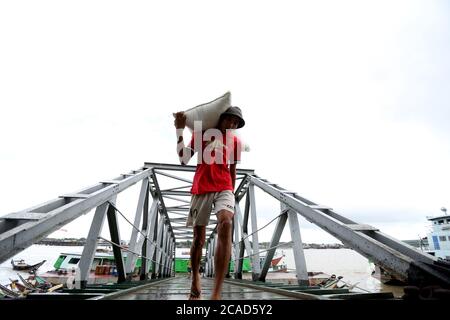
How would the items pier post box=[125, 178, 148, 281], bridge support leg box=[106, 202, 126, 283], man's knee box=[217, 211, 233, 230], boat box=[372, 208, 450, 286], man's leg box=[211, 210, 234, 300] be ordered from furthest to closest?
1. boat box=[372, 208, 450, 286]
2. pier post box=[125, 178, 148, 281]
3. bridge support leg box=[106, 202, 126, 283]
4. man's knee box=[217, 211, 233, 230]
5. man's leg box=[211, 210, 234, 300]

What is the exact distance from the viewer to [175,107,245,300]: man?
7.44 ft

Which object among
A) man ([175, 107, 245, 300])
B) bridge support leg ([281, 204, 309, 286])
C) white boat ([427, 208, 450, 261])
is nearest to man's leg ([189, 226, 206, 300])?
man ([175, 107, 245, 300])

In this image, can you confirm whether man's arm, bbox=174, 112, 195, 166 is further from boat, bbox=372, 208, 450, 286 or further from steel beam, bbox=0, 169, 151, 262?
boat, bbox=372, 208, 450, 286

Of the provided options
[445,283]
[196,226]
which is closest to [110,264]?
→ [196,226]

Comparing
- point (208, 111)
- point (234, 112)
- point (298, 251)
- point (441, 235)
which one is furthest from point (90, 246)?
point (441, 235)

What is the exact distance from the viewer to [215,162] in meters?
2.40

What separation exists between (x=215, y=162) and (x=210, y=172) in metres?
0.11

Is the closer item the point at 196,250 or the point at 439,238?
the point at 196,250

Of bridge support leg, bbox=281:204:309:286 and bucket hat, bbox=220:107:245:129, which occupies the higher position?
bucket hat, bbox=220:107:245:129

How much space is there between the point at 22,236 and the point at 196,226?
1.32 meters

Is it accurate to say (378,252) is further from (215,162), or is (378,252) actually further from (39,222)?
(39,222)
